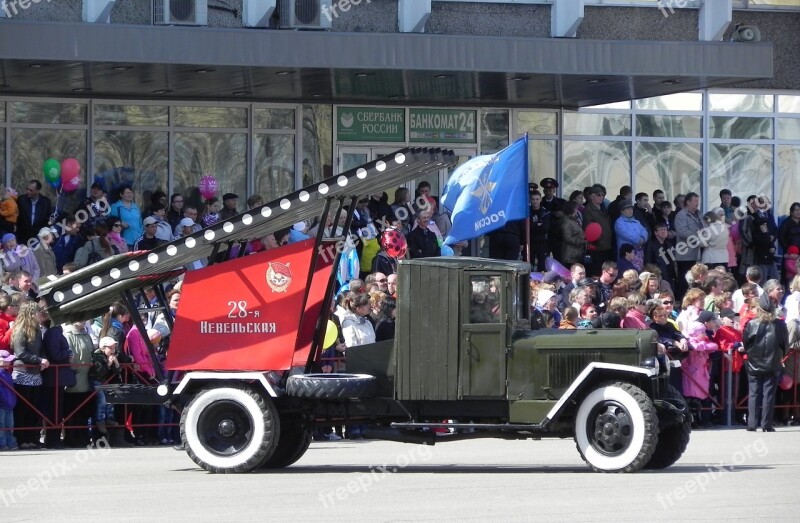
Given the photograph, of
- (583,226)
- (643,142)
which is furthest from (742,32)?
(583,226)

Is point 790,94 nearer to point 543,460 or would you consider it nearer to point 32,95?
point 32,95

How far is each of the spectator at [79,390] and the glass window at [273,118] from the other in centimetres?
993

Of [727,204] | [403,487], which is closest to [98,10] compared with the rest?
[727,204]

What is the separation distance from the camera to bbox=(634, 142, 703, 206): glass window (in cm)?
3066

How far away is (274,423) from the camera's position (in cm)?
1488

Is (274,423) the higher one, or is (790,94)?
(790,94)

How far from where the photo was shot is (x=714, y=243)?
27.1 metres

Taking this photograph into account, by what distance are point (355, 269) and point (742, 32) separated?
949cm

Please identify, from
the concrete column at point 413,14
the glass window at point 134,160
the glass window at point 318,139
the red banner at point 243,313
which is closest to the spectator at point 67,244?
the glass window at point 134,160

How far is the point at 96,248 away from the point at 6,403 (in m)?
4.65

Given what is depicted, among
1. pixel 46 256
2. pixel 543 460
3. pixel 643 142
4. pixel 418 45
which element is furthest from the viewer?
pixel 643 142

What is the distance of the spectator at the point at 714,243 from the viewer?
88.7ft

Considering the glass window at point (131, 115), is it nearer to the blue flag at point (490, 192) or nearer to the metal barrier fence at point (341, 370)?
the blue flag at point (490, 192)

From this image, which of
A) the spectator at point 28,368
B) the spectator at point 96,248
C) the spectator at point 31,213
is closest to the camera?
the spectator at point 28,368
